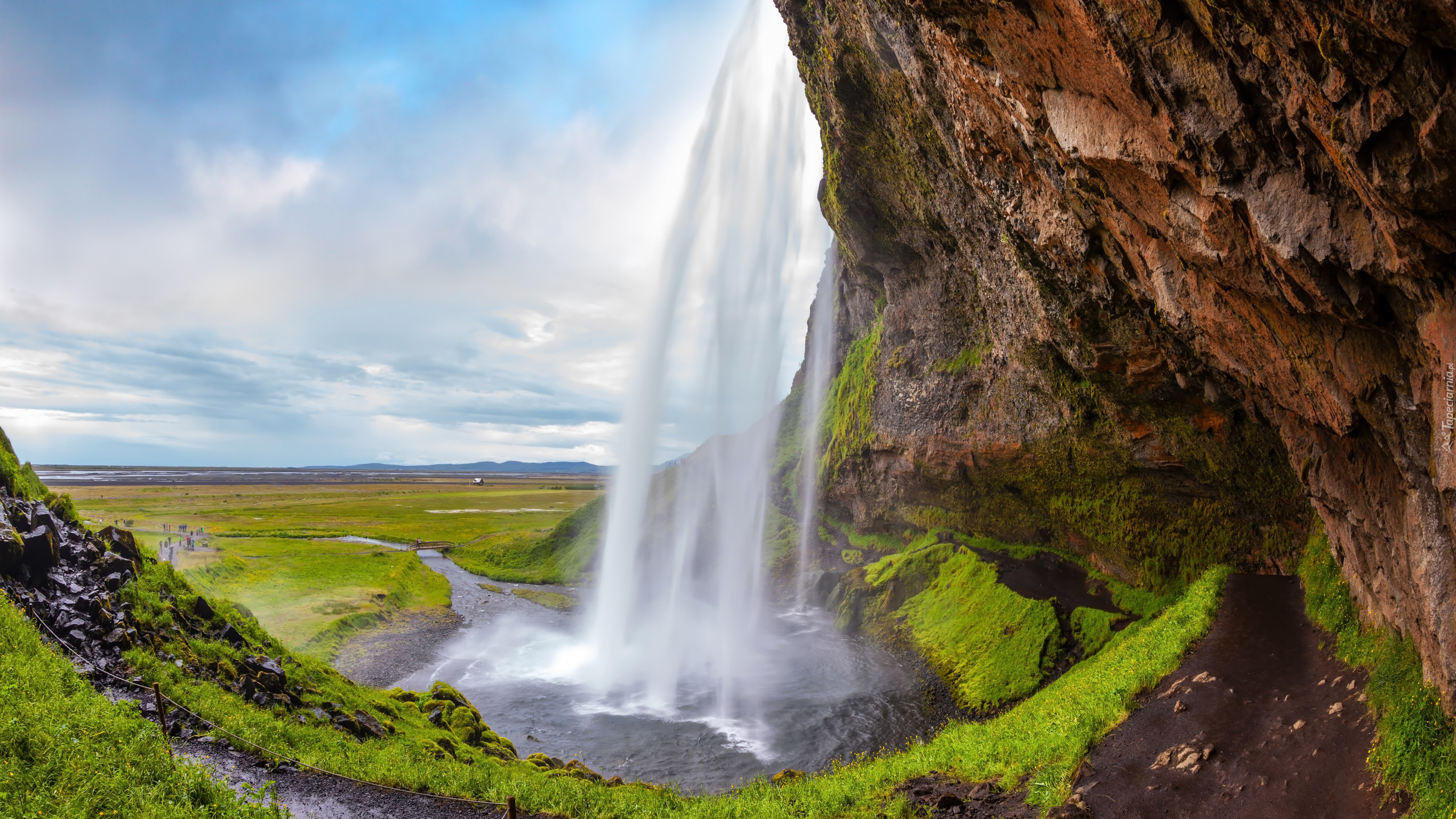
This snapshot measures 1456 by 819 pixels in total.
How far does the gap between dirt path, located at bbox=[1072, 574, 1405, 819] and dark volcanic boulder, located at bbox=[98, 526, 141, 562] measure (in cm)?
2661

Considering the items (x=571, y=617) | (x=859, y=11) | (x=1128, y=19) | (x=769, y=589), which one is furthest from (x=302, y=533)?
(x=1128, y=19)

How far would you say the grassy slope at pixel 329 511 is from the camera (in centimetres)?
7606

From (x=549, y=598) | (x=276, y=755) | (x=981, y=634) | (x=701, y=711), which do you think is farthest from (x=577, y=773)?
(x=549, y=598)

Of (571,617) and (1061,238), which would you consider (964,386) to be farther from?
(571,617)

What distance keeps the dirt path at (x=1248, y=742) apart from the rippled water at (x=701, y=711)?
8.60m

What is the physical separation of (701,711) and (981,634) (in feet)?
37.8

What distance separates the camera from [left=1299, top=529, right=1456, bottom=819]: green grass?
8602 millimetres

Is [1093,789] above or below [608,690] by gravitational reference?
above

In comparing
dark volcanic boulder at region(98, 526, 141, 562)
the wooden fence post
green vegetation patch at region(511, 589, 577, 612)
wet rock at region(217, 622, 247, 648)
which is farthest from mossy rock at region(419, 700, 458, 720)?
green vegetation patch at region(511, 589, 577, 612)

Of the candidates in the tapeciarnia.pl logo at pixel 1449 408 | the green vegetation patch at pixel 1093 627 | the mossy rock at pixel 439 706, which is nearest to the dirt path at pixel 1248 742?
the tapeciarnia.pl logo at pixel 1449 408

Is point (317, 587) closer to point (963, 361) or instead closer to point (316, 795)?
point (316, 795)

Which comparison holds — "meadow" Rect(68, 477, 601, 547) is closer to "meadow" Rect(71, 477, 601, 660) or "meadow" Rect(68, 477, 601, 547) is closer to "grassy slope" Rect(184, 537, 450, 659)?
"meadow" Rect(71, 477, 601, 660)

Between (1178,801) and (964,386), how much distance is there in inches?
853

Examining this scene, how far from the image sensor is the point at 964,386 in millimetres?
31188
